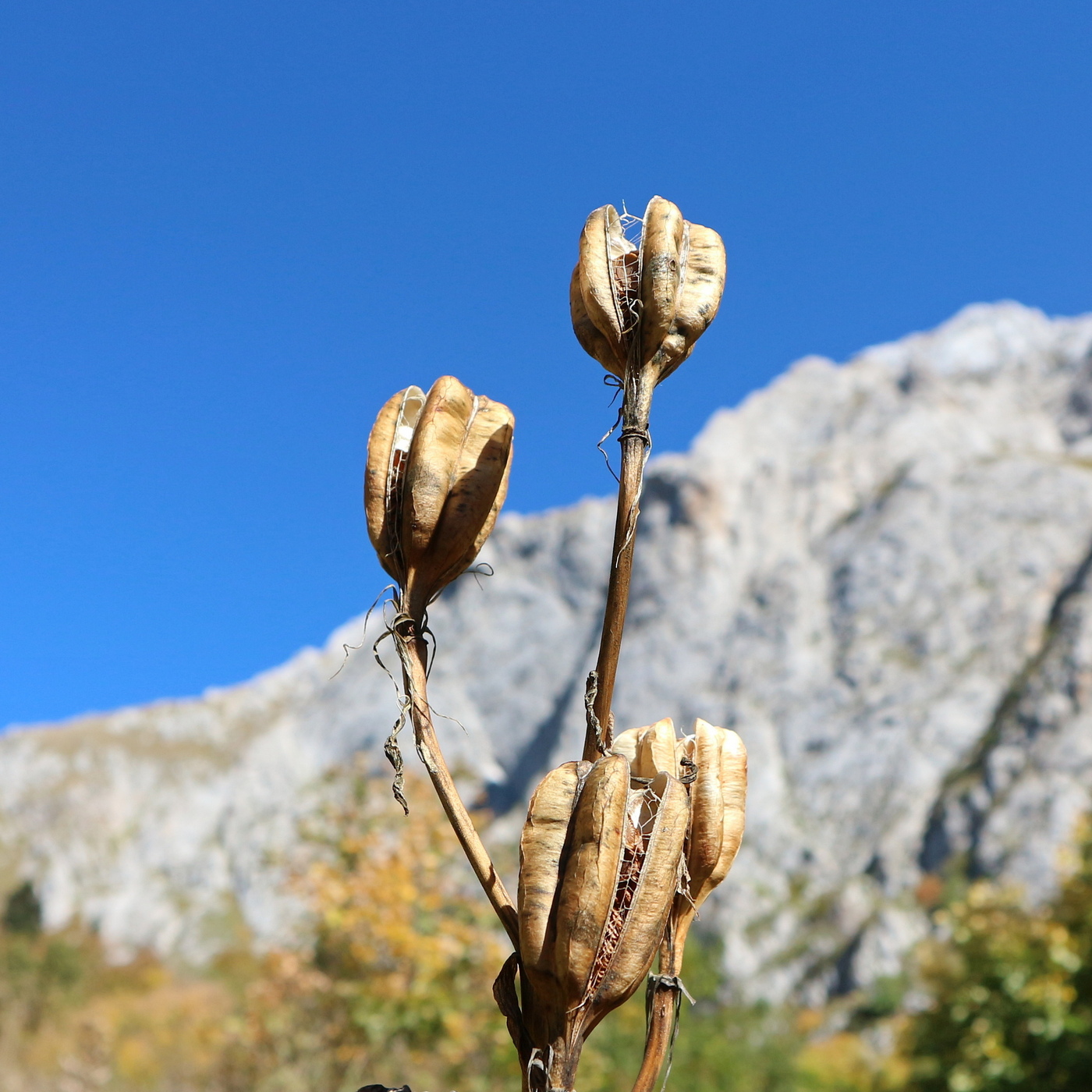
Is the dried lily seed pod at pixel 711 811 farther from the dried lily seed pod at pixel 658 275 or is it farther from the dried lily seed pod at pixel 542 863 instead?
the dried lily seed pod at pixel 658 275

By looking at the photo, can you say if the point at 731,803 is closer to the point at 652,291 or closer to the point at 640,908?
the point at 640,908

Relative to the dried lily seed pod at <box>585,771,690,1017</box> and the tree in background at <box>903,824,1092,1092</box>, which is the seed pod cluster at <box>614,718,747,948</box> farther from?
the tree in background at <box>903,824,1092,1092</box>

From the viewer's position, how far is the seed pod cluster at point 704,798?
1.13 metres

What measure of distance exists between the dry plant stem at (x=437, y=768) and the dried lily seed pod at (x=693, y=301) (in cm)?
42

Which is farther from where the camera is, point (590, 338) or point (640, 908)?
point (590, 338)

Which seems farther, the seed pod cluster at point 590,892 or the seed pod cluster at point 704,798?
the seed pod cluster at point 704,798

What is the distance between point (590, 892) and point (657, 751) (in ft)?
0.66

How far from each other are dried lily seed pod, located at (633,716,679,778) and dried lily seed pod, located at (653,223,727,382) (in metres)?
0.40

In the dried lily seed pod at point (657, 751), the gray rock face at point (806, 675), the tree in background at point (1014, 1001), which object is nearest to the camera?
the dried lily seed pod at point (657, 751)

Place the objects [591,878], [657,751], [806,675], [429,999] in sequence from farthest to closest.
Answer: [806,675] < [429,999] < [657,751] < [591,878]

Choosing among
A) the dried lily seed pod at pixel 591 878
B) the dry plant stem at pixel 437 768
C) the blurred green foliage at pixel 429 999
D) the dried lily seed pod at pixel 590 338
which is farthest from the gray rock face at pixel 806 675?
the dried lily seed pod at pixel 591 878

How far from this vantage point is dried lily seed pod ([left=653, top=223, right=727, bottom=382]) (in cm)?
119

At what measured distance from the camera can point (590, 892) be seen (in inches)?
37.2

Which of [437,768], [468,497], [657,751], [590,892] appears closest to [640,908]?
[590,892]
